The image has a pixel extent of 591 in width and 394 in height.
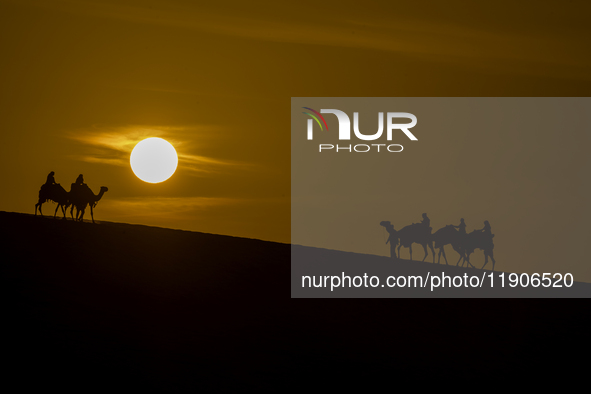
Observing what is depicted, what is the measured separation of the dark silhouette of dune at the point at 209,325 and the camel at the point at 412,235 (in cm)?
442

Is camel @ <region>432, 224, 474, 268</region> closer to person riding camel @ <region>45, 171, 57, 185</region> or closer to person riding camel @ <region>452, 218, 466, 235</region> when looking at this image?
person riding camel @ <region>452, 218, 466, 235</region>

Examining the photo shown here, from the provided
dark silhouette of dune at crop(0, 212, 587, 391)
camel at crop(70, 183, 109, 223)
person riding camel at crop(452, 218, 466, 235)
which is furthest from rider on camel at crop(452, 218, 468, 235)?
camel at crop(70, 183, 109, 223)

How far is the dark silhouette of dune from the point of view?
36.4 ft

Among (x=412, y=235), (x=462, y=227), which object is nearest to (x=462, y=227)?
(x=462, y=227)

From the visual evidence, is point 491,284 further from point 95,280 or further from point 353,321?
point 95,280

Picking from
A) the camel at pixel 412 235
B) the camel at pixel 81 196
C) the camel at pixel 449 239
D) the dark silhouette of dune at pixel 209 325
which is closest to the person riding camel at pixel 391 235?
the camel at pixel 412 235

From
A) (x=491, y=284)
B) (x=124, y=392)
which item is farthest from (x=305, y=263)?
(x=124, y=392)

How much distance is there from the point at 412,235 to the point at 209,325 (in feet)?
44.5

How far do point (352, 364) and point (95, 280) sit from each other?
7567mm

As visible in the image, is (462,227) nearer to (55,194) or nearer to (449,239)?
(449,239)

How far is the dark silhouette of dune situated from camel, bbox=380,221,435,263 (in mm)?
4419

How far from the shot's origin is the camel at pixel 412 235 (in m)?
25.8

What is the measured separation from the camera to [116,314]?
13875mm

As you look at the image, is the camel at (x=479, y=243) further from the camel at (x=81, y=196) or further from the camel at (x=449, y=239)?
the camel at (x=81, y=196)
